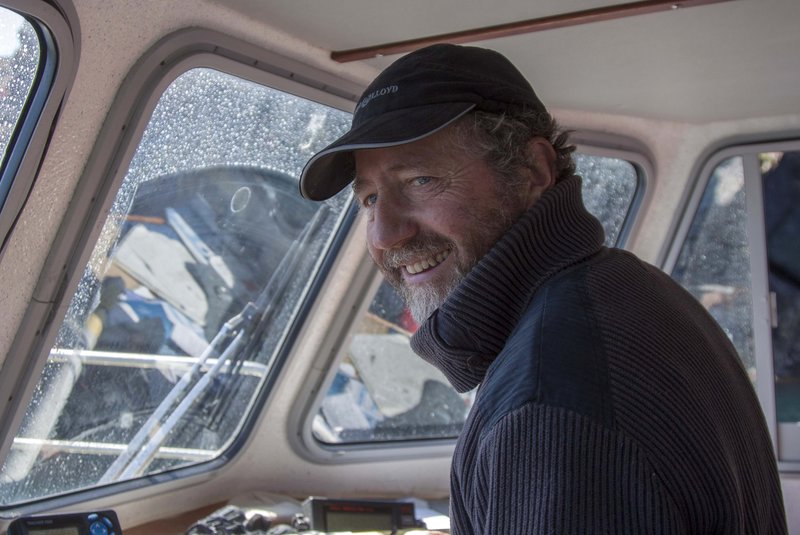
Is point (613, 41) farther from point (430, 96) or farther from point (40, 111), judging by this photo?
point (40, 111)

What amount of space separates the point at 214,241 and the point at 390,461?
4.81 feet

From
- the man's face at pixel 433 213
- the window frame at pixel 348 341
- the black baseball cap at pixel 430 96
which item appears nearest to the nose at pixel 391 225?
the man's face at pixel 433 213

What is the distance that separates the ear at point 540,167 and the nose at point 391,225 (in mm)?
229

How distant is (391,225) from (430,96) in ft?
0.85

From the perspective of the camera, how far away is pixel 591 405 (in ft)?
3.67

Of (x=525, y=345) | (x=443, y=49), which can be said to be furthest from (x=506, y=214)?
(x=525, y=345)

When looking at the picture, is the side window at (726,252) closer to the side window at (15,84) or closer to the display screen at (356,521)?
the display screen at (356,521)

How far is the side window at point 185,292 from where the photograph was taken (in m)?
2.84

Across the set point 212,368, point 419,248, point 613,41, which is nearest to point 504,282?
point 419,248

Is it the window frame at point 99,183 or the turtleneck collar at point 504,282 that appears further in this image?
the window frame at point 99,183

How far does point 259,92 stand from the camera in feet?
9.71

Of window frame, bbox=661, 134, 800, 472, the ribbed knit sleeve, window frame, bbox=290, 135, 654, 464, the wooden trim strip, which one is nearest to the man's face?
the ribbed knit sleeve

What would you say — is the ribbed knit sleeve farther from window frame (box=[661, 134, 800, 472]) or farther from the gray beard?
window frame (box=[661, 134, 800, 472])

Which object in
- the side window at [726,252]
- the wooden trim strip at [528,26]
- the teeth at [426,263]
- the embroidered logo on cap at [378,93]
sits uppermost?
the side window at [726,252]
